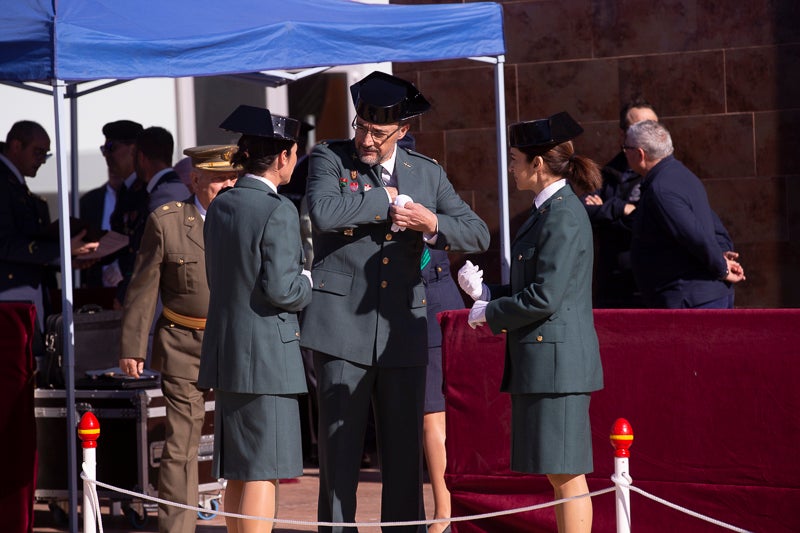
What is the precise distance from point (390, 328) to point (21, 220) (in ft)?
11.1

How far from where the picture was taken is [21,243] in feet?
25.9

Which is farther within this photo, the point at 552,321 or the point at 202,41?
the point at 202,41

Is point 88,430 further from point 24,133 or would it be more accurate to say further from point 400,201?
point 24,133

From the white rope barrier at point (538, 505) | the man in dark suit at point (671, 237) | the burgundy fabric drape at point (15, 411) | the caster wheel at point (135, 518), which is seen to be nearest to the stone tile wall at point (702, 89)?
the man in dark suit at point (671, 237)

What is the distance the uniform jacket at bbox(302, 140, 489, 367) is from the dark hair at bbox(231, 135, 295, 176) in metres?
0.22

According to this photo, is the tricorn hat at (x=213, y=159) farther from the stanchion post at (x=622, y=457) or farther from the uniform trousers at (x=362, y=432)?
the stanchion post at (x=622, y=457)

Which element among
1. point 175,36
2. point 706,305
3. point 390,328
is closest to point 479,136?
point 706,305

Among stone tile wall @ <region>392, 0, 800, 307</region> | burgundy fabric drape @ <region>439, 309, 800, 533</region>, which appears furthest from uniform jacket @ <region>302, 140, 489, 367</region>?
stone tile wall @ <region>392, 0, 800, 307</region>

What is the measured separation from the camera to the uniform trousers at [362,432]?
542cm

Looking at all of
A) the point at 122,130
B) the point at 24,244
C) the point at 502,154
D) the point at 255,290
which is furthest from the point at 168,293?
the point at 122,130

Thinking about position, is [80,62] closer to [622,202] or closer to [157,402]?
[157,402]

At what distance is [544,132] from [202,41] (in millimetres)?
2147

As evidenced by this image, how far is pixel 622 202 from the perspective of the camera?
7996mm

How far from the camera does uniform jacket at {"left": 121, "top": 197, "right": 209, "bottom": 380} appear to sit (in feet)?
20.8
